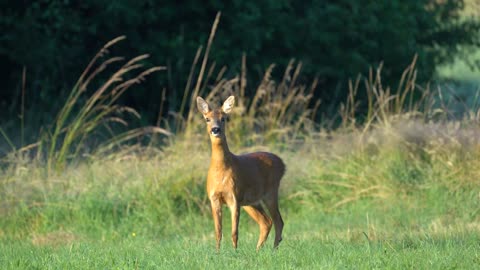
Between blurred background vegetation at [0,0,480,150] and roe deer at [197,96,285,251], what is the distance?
8900 millimetres

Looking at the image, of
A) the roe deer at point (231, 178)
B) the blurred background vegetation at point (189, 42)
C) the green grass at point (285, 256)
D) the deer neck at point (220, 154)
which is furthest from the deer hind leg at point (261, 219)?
the blurred background vegetation at point (189, 42)

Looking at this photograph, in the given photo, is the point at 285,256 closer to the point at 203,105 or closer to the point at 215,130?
the point at 215,130

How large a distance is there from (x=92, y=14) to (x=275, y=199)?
1006 cm

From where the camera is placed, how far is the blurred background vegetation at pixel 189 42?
18.5 meters

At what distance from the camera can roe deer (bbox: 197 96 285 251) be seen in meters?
9.30

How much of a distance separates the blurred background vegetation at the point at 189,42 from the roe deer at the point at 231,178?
890 centimetres

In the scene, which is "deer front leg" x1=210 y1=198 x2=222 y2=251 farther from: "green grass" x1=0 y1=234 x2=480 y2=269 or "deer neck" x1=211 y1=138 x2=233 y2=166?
"deer neck" x1=211 y1=138 x2=233 y2=166

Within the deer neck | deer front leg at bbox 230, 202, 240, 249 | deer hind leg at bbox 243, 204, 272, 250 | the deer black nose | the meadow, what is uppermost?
the deer black nose

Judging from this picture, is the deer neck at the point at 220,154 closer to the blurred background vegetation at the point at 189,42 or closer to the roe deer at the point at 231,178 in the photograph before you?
the roe deer at the point at 231,178

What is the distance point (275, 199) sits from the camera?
1016cm

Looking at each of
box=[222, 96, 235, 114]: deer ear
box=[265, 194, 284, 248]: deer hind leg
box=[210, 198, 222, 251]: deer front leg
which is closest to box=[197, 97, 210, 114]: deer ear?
box=[222, 96, 235, 114]: deer ear

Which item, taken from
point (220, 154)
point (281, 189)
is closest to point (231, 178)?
point (220, 154)

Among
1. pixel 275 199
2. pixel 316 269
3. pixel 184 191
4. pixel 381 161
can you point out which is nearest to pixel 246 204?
pixel 275 199

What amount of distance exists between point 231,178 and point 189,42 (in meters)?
10.4
